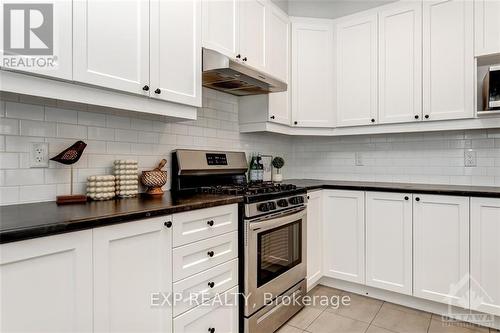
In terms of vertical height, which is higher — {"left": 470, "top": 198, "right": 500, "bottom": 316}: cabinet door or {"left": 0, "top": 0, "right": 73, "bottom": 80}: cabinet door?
{"left": 0, "top": 0, "right": 73, "bottom": 80}: cabinet door

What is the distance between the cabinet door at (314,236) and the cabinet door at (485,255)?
1.13 metres

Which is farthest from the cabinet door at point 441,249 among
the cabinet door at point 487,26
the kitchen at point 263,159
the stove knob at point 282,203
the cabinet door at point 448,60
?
the cabinet door at point 487,26

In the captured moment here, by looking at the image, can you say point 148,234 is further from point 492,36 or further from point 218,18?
point 492,36

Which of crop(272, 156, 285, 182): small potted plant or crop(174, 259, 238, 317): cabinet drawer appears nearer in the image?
crop(174, 259, 238, 317): cabinet drawer

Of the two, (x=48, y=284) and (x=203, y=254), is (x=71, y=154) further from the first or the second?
(x=203, y=254)

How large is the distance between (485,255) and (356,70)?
6.22 ft

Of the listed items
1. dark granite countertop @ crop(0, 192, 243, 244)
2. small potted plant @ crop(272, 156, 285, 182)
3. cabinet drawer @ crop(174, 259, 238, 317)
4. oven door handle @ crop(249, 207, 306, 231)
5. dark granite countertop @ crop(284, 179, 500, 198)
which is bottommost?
cabinet drawer @ crop(174, 259, 238, 317)

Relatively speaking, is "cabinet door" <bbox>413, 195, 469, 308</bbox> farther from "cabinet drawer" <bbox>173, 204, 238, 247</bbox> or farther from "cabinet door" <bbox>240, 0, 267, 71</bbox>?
"cabinet door" <bbox>240, 0, 267, 71</bbox>

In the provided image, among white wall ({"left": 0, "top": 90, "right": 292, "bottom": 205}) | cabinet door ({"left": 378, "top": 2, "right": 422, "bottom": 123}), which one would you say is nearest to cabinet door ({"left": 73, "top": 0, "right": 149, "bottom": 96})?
white wall ({"left": 0, "top": 90, "right": 292, "bottom": 205})

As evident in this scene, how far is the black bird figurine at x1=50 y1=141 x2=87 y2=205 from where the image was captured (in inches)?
61.2

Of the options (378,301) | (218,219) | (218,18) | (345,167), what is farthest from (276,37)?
(378,301)

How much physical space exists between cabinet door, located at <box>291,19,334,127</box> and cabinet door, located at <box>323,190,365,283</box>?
81cm

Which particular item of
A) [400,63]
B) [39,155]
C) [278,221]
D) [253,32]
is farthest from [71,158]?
[400,63]

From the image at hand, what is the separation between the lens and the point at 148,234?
137 cm
